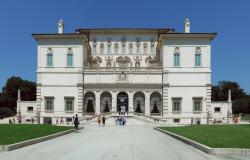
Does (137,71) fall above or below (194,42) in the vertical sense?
below

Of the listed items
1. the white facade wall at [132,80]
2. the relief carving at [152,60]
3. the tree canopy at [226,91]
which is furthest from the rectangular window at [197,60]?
the tree canopy at [226,91]

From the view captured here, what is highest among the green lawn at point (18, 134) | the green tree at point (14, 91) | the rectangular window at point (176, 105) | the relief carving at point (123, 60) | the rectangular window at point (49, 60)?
the relief carving at point (123, 60)

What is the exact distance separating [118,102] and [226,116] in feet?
59.0

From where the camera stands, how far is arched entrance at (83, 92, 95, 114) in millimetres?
77025

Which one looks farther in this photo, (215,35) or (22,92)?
(22,92)

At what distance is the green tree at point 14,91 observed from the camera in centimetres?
11800

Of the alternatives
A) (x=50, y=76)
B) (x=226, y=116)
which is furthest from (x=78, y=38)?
(x=226, y=116)

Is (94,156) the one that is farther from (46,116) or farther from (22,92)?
(22,92)

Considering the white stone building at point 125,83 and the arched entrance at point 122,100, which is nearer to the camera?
the white stone building at point 125,83

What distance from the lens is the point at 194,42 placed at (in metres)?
76.0

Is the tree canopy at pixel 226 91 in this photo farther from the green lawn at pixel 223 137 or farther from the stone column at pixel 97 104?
the green lawn at pixel 223 137

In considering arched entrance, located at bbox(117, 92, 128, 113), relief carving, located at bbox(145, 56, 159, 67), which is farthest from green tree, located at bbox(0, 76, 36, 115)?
arched entrance, located at bbox(117, 92, 128, 113)

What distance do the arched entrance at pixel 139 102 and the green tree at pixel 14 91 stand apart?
4915cm

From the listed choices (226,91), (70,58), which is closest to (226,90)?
(226,91)
